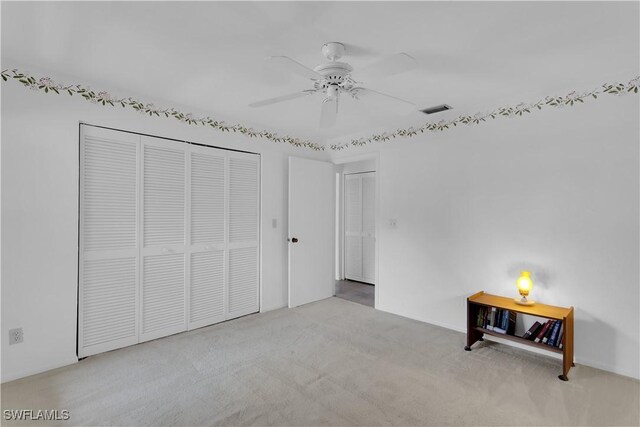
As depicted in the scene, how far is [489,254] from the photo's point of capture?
3.17m

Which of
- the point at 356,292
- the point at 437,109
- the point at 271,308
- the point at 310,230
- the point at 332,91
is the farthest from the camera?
the point at 356,292

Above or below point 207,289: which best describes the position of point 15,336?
below

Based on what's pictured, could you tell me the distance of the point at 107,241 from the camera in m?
2.80

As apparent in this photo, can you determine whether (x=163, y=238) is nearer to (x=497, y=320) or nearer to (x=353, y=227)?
(x=497, y=320)

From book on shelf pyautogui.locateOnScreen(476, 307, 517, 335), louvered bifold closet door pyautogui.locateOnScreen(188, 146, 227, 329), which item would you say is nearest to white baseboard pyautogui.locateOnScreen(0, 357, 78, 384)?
louvered bifold closet door pyautogui.locateOnScreen(188, 146, 227, 329)

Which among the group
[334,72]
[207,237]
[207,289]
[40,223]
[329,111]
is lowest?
[207,289]

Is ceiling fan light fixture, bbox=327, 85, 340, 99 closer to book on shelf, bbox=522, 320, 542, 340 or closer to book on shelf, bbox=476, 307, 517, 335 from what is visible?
book on shelf, bbox=476, 307, 517, 335

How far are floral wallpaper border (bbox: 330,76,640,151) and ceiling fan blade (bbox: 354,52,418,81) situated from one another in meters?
1.69

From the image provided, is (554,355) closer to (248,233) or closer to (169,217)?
(248,233)

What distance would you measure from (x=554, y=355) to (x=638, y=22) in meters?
2.46

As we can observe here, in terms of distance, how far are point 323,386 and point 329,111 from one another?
1.93 m

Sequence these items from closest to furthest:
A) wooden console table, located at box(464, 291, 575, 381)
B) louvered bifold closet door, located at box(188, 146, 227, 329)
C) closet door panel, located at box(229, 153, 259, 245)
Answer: wooden console table, located at box(464, 291, 575, 381)
louvered bifold closet door, located at box(188, 146, 227, 329)
closet door panel, located at box(229, 153, 259, 245)

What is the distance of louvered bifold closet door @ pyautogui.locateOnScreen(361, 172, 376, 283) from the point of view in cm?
557

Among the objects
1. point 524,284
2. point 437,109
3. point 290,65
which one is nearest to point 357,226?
point 437,109
